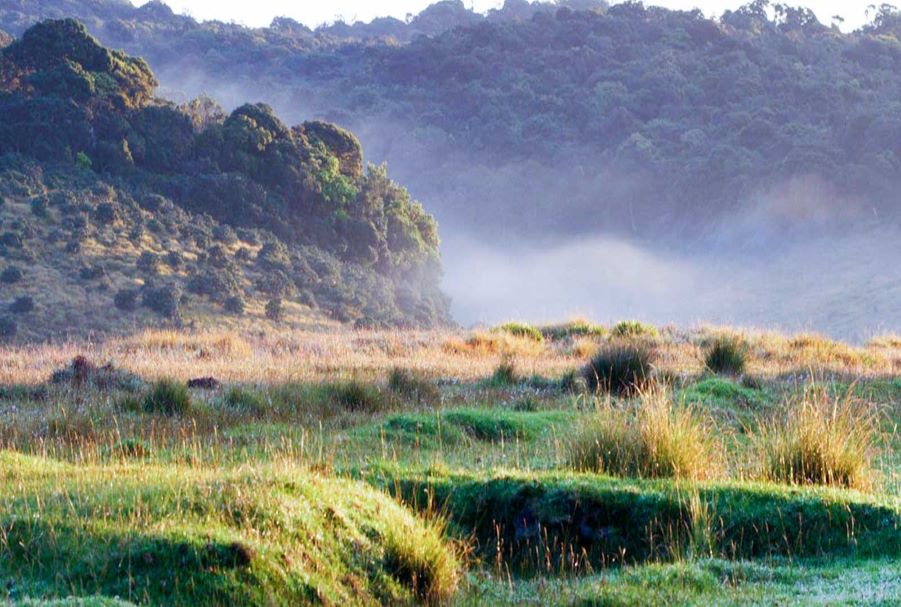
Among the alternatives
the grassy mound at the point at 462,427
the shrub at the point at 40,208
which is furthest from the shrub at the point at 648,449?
the shrub at the point at 40,208

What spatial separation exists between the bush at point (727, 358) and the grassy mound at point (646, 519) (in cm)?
1201

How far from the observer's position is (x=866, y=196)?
7225cm

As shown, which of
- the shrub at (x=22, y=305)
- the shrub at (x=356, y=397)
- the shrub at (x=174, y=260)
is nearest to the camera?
the shrub at (x=356, y=397)

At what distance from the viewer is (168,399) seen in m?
14.4

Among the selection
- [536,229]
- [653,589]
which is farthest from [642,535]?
[536,229]

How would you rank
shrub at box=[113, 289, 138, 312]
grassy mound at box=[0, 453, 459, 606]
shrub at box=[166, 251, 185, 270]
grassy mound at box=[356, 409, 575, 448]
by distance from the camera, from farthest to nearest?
shrub at box=[166, 251, 185, 270] < shrub at box=[113, 289, 138, 312] < grassy mound at box=[356, 409, 575, 448] < grassy mound at box=[0, 453, 459, 606]

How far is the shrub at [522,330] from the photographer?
97.5 feet

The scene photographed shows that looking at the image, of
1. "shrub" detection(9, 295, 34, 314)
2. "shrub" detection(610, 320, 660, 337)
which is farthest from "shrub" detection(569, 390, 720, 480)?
"shrub" detection(9, 295, 34, 314)

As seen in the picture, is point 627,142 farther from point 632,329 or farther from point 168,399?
point 168,399

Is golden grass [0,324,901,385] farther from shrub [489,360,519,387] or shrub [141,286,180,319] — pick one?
shrub [141,286,180,319]

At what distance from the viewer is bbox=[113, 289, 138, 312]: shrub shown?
36531 millimetres

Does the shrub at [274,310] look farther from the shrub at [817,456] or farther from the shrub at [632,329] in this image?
the shrub at [817,456]

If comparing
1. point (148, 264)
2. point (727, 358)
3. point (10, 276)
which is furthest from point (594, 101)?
point (727, 358)

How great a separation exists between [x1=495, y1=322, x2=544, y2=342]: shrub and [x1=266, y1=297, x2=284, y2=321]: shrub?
11718 millimetres
